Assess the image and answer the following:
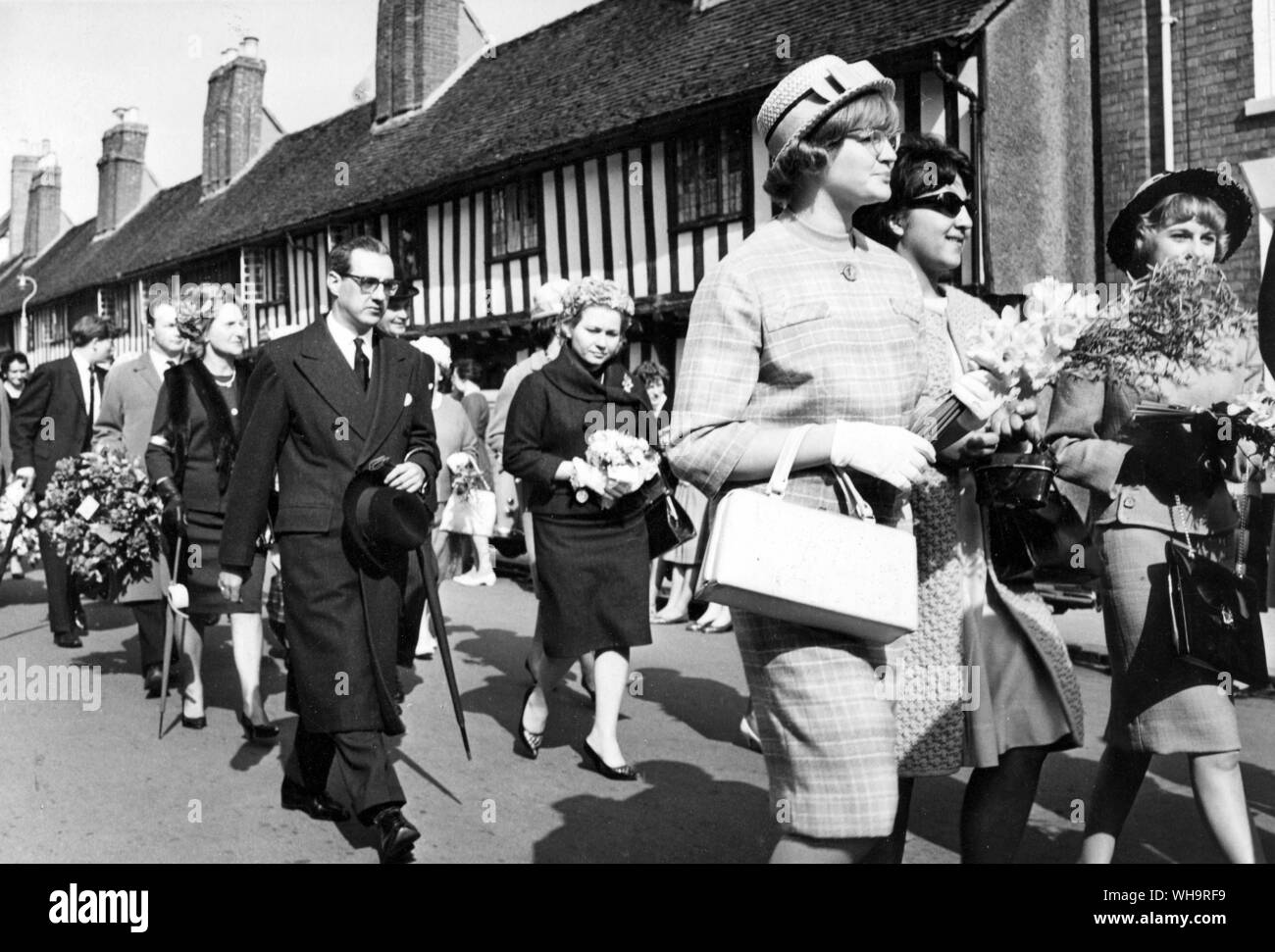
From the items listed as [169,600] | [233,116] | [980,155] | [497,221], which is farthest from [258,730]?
[233,116]

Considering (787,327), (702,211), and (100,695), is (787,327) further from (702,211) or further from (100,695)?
(702,211)

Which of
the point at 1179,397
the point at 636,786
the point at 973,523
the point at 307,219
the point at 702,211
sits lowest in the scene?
the point at 636,786

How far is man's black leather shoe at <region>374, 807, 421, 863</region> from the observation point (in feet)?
13.8

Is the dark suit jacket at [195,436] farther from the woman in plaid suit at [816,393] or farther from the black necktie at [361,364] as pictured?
the woman in plaid suit at [816,393]

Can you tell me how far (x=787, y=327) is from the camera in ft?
8.77

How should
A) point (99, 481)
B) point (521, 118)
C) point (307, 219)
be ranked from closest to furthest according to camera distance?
1. point (99, 481)
2. point (521, 118)
3. point (307, 219)

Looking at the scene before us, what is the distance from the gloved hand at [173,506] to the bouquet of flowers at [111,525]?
25.1 inches

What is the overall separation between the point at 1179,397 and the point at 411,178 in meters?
17.4

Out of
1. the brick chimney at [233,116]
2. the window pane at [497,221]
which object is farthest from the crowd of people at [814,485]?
the brick chimney at [233,116]

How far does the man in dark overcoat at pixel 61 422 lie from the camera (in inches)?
354

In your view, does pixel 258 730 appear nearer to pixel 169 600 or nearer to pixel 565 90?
pixel 169 600

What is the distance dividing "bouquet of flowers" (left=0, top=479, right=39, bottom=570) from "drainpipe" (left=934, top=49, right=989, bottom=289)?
8.20 meters

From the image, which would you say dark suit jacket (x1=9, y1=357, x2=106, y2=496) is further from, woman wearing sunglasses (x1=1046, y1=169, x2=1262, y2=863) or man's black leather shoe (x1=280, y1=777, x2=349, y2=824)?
woman wearing sunglasses (x1=1046, y1=169, x2=1262, y2=863)

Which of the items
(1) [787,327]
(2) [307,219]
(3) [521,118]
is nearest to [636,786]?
(1) [787,327]
